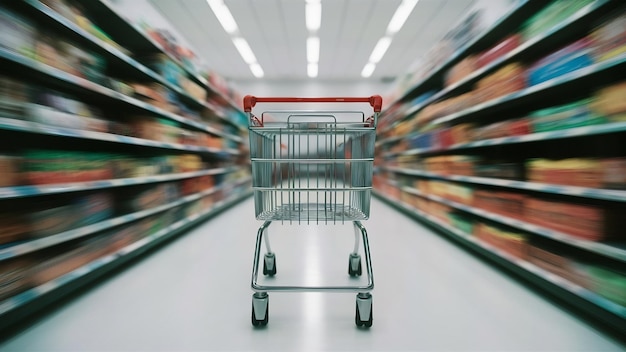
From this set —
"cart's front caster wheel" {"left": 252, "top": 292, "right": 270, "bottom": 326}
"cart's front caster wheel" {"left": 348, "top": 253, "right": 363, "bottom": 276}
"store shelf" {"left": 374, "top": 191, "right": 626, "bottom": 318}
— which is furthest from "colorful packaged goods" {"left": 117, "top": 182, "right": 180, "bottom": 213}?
"store shelf" {"left": 374, "top": 191, "right": 626, "bottom": 318}

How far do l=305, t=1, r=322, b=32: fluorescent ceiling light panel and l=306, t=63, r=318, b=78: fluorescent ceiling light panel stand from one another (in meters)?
2.23

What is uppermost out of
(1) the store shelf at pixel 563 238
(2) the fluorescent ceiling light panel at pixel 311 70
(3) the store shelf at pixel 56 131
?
(2) the fluorescent ceiling light panel at pixel 311 70

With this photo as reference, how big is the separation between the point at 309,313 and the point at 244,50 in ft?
23.3

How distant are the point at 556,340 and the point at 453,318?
38 cm

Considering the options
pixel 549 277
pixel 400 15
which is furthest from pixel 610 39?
pixel 400 15

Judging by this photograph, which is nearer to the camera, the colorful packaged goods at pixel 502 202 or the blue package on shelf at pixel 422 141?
the colorful packaged goods at pixel 502 202

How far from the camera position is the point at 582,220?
122 cm

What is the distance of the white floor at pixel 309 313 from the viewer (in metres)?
1.05

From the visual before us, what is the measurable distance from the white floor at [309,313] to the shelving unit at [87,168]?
17 centimetres

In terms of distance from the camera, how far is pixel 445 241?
2.51 meters

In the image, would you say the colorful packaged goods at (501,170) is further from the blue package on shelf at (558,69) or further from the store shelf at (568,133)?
the blue package on shelf at (558,69)

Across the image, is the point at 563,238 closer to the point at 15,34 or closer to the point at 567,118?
the point at 567,118

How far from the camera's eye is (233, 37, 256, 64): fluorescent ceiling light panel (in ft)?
20.7

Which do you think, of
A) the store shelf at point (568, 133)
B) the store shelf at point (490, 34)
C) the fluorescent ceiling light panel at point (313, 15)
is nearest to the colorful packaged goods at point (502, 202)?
the store shelf at point (568, 133)
